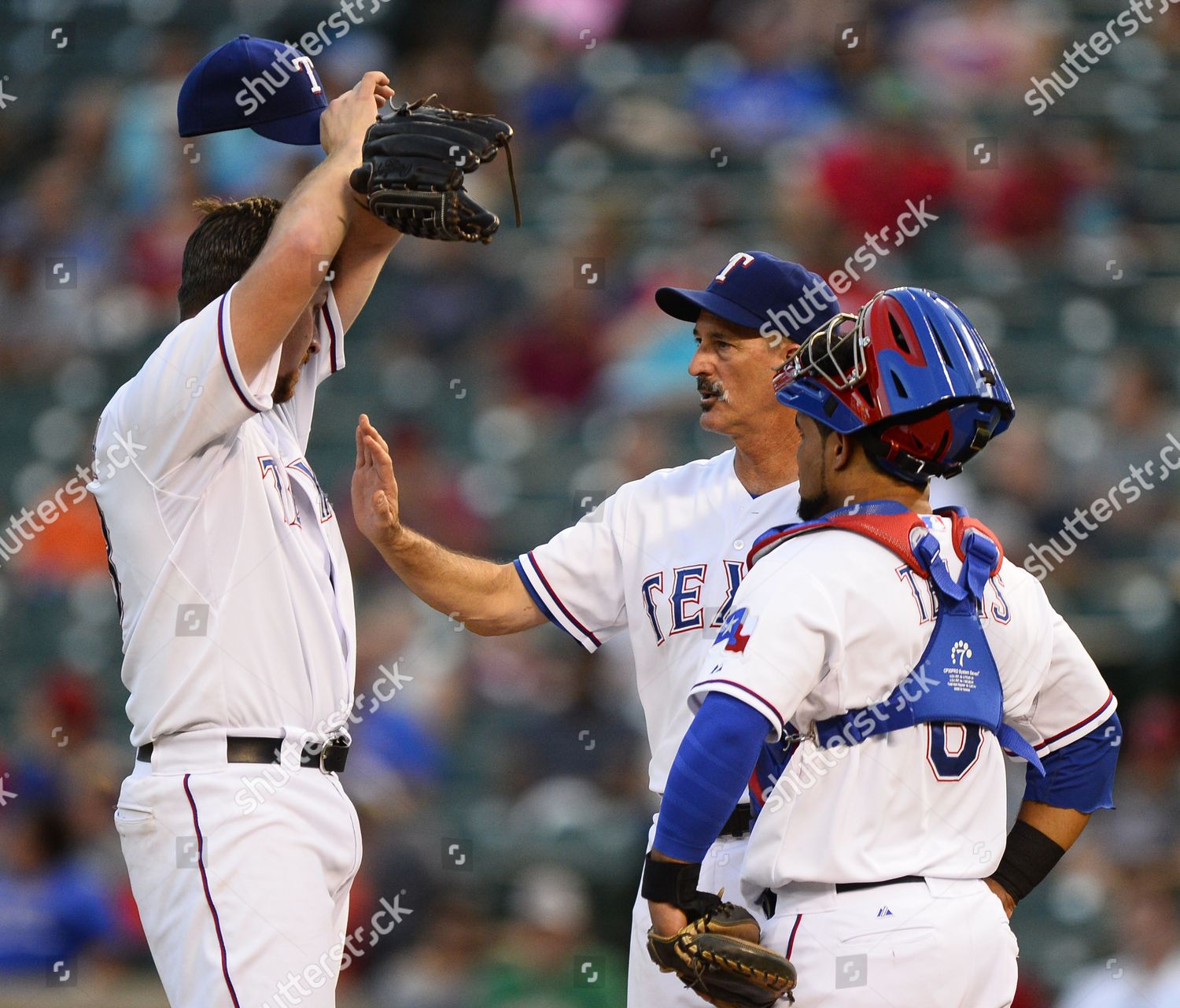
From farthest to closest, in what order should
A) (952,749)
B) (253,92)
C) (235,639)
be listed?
(253,92) → (235,639) → (952,749)

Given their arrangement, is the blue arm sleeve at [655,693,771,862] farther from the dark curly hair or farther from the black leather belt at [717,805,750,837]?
the dark curly hair

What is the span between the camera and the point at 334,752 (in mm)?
2848

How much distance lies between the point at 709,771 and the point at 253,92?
160 cm

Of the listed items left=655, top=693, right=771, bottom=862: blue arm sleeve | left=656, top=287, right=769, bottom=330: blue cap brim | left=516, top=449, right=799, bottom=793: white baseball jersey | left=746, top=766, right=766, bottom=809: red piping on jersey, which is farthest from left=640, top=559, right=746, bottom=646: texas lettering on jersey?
left=655, top=693, right=771, bottom=862: blue arm sleeve

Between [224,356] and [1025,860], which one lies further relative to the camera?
[1025,860]

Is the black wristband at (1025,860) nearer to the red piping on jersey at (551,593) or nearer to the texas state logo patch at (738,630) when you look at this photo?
the texas state logo patch at (738,630)

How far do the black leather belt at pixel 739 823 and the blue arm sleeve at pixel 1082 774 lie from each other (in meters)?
0.54

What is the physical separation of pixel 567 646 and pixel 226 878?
147 inches

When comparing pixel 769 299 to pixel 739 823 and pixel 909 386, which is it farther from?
pixel 739 823

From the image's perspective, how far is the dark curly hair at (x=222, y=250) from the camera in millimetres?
2904

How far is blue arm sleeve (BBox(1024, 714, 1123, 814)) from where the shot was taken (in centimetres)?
292

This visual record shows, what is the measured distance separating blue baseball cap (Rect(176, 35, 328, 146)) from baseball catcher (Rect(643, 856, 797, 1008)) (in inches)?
63.0

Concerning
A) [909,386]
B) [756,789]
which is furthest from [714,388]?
[756,789]

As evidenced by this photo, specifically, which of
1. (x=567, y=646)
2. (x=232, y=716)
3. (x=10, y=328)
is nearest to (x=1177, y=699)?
(x=567, y=646)
